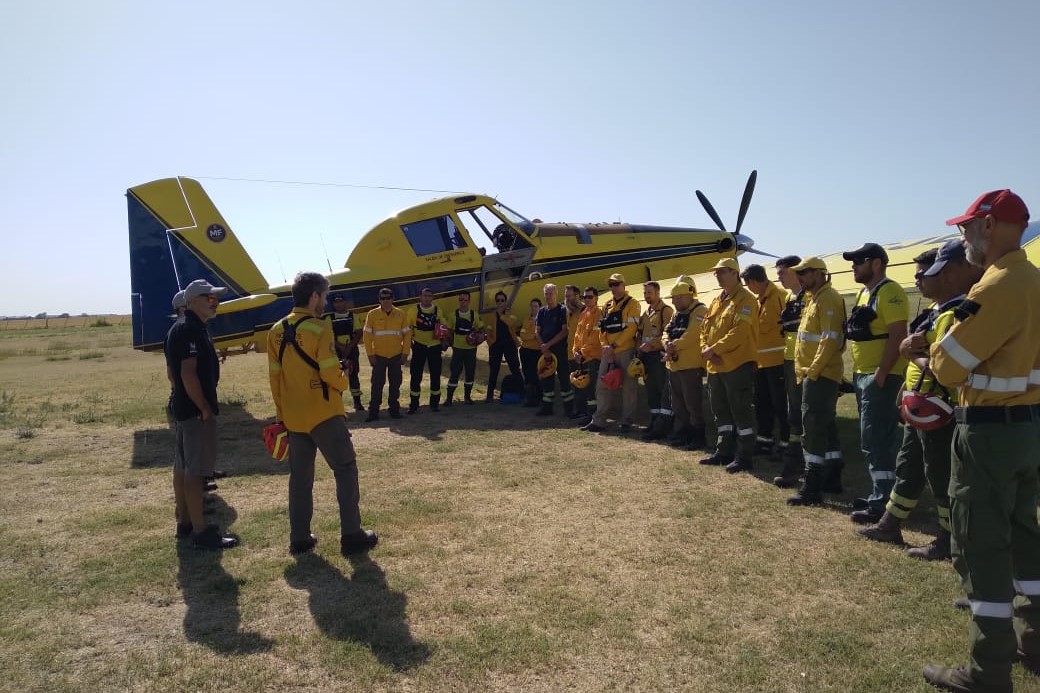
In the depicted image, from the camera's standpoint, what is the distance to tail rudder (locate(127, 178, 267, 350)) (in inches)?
395

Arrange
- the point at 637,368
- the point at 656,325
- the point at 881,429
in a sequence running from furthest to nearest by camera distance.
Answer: the point at 637,368 → the point at 656,325 → the point at 881,429

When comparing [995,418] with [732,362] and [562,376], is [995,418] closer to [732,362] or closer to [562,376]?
[732,362]

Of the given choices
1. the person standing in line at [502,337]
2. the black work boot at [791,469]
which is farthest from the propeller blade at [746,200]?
the black work boot at [791,469]

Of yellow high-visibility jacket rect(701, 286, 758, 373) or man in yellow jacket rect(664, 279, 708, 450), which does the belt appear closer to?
yellow high-visibility jacket rect(701, 286, 758, 373)

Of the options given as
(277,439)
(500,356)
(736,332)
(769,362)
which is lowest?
(277,439)

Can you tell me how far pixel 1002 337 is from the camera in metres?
2.67

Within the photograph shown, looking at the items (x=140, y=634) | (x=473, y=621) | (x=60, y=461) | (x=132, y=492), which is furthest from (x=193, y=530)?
(x=60, y=461)

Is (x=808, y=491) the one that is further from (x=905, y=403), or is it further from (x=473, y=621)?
(x=473, y=621)

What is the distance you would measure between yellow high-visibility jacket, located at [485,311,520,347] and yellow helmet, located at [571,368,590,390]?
1906 millimetres

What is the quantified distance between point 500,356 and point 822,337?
703 centimetres

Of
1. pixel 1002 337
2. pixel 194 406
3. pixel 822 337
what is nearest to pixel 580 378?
pixel 822 337

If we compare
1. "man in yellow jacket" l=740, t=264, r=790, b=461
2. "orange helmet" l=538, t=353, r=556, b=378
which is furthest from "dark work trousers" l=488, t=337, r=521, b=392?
"man in yellow jacket" l=740, t=264, r=790, b=461

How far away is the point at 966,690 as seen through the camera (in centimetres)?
284

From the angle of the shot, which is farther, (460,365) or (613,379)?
(460,365)
